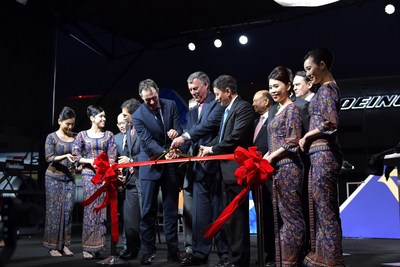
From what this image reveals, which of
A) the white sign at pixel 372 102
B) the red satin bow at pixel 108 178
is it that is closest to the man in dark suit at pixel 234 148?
the red satin bow at pixel 108 178

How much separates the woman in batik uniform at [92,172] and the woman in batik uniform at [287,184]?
6.95 ft

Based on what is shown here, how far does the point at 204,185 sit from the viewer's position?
4.08 metres

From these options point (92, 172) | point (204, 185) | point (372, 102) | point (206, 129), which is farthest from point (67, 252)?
point (372, 102)

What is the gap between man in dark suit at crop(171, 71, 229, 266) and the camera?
400 cm

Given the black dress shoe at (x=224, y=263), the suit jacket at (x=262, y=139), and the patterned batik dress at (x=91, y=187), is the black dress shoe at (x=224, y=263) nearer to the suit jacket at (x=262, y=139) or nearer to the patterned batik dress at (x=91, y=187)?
the suit jacket at (x=262, y=139)

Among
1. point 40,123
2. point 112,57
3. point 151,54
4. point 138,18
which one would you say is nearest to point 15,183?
point 40,123

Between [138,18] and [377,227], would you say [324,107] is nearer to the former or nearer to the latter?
[377,227]

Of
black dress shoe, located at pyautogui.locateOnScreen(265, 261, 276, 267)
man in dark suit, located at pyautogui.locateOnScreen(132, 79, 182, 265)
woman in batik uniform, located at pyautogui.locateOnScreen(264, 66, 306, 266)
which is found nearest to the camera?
woman in batik uniform, located at pyautogui.locateOnScreen(264, 66, 306, 266)

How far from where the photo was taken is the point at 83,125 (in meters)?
12.7

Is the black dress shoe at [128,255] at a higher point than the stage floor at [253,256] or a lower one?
higher

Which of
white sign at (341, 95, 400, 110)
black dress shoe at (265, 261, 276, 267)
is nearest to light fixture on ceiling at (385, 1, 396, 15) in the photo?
white sign at (341, 95, 400, 110)

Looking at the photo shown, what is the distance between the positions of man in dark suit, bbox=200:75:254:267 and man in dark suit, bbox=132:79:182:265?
21.7 inches

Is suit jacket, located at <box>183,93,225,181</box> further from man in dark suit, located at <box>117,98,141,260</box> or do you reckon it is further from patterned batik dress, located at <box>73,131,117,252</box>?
patterned batik dress, located at <box>73,131,117,252</box>

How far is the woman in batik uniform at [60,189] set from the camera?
5.02 metres
